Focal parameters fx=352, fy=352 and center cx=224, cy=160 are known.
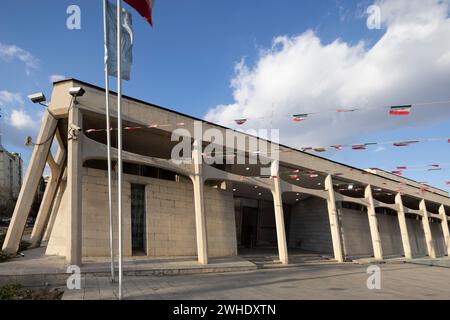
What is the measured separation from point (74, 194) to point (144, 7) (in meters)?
8.01

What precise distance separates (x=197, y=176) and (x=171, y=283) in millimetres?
7158

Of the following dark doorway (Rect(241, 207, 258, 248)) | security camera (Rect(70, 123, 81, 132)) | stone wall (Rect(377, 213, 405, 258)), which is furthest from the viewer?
stone wall (Rect(377, 213, 405, 258))

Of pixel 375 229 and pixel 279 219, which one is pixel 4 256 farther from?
pixel 375 229

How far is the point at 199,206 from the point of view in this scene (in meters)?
18.5

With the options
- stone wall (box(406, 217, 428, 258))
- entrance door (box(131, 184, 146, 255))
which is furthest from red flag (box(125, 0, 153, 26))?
stone wall (box(406, 217, 428, 258))

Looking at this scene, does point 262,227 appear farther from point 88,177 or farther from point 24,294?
point 24,294

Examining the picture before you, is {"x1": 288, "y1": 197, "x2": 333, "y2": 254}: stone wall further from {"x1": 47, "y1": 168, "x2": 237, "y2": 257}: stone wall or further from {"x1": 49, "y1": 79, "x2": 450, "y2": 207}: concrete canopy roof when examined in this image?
{"x1": 47, "y1": 168, "x2": 237, "y2": 257}: stone wall

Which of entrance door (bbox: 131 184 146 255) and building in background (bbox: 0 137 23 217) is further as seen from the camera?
building in background (bbox: 0 137 23 217)

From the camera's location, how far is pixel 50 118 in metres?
16.1

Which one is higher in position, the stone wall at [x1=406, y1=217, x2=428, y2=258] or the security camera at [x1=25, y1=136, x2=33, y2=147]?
the security camera at [x1=25, y1=136, x2=33, y2=147]

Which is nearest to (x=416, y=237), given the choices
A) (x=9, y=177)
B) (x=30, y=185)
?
(x=30, y=185)

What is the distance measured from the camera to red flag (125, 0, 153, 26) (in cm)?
1009

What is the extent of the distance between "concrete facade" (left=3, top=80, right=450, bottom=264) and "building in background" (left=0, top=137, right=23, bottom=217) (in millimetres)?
50651
